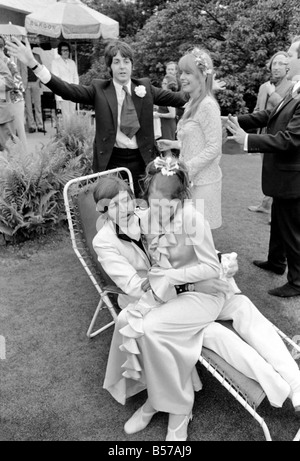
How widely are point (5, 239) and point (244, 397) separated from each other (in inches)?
132

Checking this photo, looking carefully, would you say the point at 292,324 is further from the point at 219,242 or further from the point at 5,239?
the point at 5,239

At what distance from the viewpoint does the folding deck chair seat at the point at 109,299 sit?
2.05m

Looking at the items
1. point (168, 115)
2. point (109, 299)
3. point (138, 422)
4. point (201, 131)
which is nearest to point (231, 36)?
point (168, 115)

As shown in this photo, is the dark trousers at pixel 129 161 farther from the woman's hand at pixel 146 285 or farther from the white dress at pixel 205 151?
the woman's hand at pixel 146 285

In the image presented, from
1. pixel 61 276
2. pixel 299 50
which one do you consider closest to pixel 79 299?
pixel 61 276

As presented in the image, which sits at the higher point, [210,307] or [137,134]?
[137,134]

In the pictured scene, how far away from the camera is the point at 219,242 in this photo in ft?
15.8

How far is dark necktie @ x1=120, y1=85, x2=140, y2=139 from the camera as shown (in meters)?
3.52

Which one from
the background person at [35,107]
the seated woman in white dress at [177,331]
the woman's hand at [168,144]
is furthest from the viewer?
the background person at [35,107]

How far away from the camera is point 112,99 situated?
11.6 ft

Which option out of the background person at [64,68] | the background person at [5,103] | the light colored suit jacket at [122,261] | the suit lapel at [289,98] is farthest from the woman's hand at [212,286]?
the background person at [64,68]

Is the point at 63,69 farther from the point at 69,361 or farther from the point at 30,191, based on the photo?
the point at 69,361

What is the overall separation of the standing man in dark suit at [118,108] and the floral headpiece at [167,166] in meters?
1.33

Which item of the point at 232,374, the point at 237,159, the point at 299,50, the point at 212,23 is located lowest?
the point at 237,159
